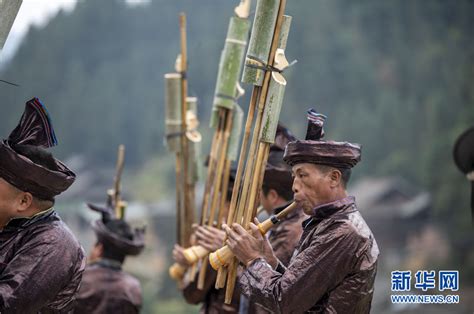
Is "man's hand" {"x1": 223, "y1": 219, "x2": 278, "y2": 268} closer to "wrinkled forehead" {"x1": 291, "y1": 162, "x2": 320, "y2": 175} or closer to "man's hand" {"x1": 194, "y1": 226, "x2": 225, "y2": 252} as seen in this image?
"wrinkled forehead" {"x1": 291, "y1": 162, "x2": 320, "y2": 175}

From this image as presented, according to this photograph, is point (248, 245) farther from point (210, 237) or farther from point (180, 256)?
point (180, 256)

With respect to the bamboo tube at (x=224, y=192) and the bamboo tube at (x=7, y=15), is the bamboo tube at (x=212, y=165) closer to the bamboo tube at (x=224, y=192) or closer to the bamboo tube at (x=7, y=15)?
the bamboo tube at (x=224, y=192)

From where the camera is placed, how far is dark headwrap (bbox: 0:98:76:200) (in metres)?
2.82

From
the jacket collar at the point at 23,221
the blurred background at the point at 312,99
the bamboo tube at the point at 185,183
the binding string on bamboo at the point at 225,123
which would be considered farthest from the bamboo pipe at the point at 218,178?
the blurred background at the point at 312,99

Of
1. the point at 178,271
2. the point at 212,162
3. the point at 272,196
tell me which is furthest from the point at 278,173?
the point at 178,271

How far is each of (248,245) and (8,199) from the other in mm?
976

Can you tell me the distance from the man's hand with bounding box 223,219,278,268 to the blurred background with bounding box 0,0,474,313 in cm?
1178

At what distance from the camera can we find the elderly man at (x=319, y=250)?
2770 mm

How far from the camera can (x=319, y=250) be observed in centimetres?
279

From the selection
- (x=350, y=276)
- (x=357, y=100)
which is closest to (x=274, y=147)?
(x=350, y=276)

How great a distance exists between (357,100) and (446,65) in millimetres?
2288

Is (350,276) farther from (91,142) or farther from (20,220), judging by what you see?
(91,142)

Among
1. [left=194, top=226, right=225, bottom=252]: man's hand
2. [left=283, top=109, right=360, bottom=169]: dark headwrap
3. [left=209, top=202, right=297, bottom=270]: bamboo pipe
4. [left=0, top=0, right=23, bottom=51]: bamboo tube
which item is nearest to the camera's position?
[left=0, top=0, right=23, bottom=51]: bamboo tube

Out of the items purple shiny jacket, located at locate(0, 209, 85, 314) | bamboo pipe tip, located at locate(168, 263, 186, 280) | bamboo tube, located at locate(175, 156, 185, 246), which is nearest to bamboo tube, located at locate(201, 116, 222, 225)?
bamboo tube, located at locate(175, 156, 185, 246)
